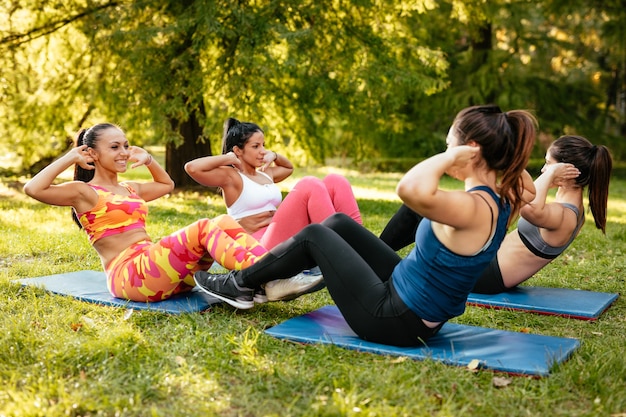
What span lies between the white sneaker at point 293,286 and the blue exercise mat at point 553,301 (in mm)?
1524

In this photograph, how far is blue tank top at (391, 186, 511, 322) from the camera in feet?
10.9

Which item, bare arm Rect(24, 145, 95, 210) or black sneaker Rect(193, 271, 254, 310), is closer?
black sneaker Rect(193, 271, 254, 310)

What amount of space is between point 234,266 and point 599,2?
17511 millimetres

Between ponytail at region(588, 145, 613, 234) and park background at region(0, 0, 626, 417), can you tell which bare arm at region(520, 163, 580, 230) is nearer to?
ponytail at region(588, 145, 613, 234)

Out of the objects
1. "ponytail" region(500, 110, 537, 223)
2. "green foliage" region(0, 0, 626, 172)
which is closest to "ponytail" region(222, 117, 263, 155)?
"ponytail" region(500, 110, 537, 223)

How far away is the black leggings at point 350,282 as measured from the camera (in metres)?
3.58

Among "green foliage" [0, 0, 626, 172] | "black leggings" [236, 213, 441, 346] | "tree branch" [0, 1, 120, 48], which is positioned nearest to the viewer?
"black leggings" [236, 213, 441, 346]

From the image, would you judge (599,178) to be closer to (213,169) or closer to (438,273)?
(438,273)

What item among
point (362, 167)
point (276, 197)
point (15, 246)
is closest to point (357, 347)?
point (276, 197)

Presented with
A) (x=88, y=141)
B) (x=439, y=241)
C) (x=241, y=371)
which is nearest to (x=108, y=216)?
(x=88, y=141)

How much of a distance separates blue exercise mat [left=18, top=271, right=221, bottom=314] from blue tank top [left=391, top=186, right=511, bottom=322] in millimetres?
1552

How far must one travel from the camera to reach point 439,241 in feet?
10.8

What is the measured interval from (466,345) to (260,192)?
223 centimetres

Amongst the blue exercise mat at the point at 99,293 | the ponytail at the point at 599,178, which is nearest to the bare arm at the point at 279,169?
the blue exercise mat at the point at 99,293
